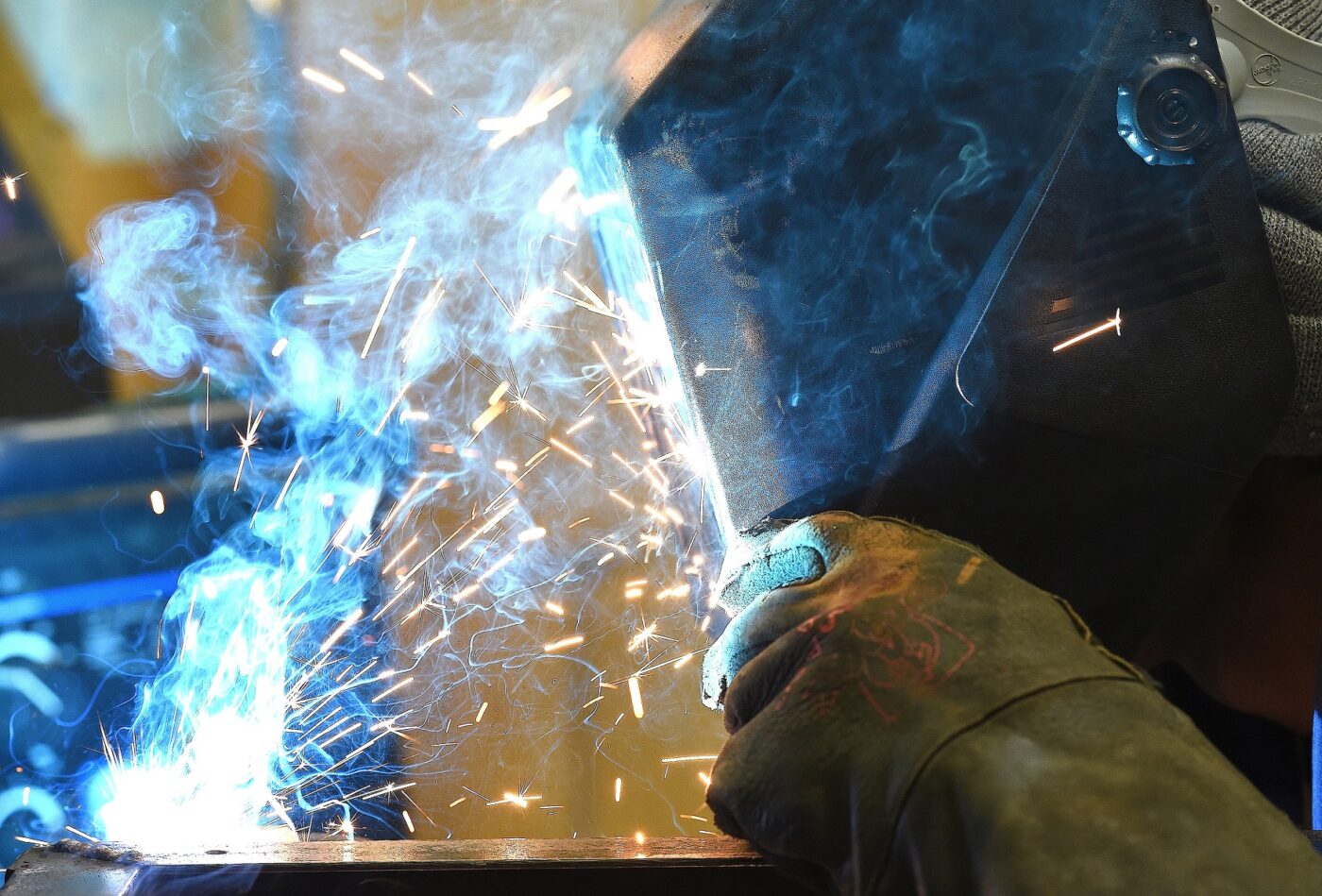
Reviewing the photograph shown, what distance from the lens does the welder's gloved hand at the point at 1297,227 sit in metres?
1.41

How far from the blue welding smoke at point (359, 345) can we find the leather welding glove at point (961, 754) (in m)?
1.51

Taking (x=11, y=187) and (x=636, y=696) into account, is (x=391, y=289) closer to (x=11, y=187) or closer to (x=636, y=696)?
(x=11, y=187)

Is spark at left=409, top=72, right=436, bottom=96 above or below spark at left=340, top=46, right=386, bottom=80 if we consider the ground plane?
below

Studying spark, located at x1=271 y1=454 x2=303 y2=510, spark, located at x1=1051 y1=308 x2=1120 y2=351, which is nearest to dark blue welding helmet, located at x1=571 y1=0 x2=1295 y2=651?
spark, located at x1=1051 y1=308 x2=1120 y2=351

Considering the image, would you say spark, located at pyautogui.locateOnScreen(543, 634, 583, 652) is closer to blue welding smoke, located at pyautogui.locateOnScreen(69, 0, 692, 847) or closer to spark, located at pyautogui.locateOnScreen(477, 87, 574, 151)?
blue welding smoke, located at pyautogui.locateOnScreen(69, 0, 692, 847)

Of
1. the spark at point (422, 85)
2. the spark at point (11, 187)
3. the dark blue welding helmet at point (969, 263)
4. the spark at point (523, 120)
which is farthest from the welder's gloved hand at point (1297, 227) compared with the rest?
the spark at point (11, 187)

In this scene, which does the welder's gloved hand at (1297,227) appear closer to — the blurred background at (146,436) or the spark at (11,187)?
the blurred background at (146,436)

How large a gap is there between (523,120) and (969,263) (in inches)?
64.5

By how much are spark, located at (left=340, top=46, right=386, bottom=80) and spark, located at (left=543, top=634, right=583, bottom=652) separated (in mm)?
1778

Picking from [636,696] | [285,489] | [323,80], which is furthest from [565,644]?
[323,80]

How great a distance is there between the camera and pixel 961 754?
895 mm

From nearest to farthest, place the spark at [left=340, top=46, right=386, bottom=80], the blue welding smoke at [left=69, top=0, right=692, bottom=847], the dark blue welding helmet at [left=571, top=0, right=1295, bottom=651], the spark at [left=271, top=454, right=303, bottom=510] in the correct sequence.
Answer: the dark blue welding helmet at [left=571, top=0, right=1295, bottom=651] < the blue welding smoke at [left=69, top=0, right=692, bottom=847] < the spark at [left=271, top=454, right=303, bottom=510] < the spark at [left=340, top=46, right=386, bottom=80]

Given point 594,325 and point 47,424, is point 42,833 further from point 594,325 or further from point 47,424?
point 594,325

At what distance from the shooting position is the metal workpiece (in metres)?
1.12
